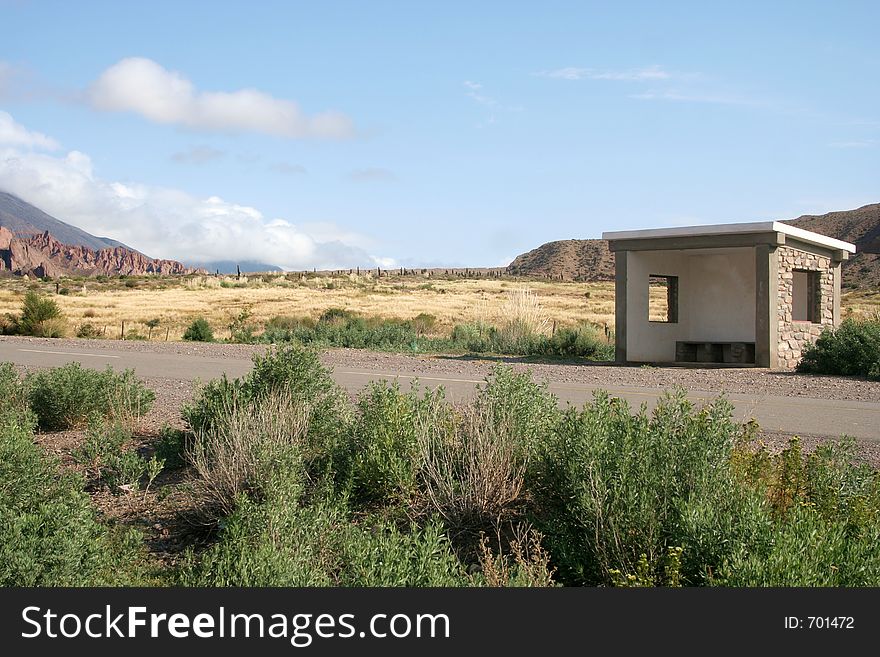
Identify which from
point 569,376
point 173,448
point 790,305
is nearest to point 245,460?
point 173,448

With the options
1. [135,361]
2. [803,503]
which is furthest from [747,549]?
[135,361]

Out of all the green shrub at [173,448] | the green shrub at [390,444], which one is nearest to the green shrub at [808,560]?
the green shrub at [390,444]

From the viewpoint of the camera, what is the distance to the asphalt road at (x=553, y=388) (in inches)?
445

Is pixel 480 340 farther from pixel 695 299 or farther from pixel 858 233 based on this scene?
pixel 858 233

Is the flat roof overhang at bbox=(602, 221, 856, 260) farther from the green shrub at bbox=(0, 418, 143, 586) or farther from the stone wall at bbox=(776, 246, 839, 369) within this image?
the green shrub at bbox=(0, 418, 143, 586)

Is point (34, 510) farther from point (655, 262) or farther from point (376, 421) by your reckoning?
point (655, 262)

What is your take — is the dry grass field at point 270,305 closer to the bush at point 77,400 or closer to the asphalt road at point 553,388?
the asphalt road at point 553,388

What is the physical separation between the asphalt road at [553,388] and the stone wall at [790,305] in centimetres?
651

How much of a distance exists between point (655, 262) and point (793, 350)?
12.7 feet

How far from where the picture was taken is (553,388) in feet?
50.1

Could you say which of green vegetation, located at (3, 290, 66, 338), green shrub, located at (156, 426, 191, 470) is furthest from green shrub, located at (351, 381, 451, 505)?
green vegetation, located at (3, 290, 66, 338)

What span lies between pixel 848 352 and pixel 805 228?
9064 cm

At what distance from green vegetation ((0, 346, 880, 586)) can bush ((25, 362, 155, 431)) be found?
1948 millimetres

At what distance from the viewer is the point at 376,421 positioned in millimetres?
7633
